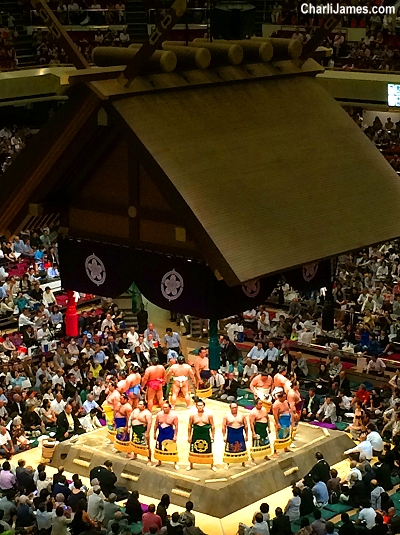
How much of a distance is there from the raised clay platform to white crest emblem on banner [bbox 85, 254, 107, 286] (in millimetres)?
2939

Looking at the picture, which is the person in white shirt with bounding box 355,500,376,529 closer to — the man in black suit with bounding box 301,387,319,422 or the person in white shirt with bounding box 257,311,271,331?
the man in black suit with bounding box 301,387,319,422

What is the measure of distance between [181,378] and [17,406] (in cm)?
184

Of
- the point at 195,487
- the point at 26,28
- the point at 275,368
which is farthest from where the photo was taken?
the point at 26,28

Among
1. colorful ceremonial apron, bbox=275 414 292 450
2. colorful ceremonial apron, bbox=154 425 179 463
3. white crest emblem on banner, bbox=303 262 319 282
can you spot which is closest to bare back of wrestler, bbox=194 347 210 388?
colorful ceremonial apron, bbox=275 414 292 450

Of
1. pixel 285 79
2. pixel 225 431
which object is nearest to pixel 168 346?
pixel 225 431

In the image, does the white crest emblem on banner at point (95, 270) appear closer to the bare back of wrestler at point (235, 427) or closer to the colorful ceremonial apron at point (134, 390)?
the bare back of wrestler at point (235, 427)

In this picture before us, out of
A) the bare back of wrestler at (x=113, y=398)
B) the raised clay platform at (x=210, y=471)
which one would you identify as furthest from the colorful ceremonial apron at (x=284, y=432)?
the bare back of wrestler at (x=113, y=398)

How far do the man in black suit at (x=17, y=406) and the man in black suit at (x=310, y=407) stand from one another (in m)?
3.08

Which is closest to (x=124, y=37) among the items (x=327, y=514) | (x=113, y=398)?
(x=113, y=398)

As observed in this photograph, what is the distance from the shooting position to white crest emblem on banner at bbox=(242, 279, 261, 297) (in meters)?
8.28

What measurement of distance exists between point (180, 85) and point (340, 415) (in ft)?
19.4

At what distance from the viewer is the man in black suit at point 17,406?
499 inches

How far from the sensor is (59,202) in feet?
28.0

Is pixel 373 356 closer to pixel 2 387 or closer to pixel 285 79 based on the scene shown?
pixel 2 387
